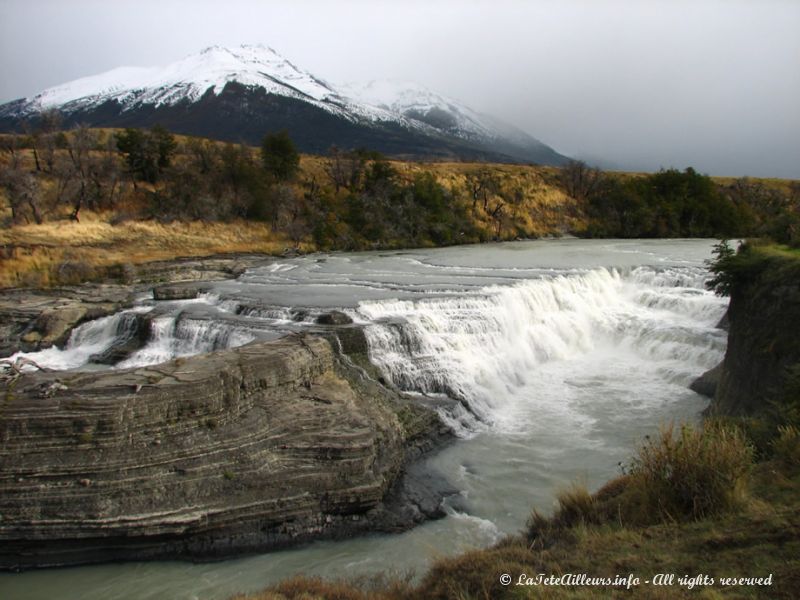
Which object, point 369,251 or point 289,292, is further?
point 369,251

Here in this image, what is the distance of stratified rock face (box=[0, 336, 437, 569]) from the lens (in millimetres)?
7867

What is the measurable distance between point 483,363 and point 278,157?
117 feet

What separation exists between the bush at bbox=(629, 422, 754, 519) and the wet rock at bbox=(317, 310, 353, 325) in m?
10.9

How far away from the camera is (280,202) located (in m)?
41.7

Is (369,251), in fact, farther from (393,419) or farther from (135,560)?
(135,560)

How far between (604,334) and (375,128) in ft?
529

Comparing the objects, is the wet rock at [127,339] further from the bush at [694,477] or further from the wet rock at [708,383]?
the wet rock at [708,383]

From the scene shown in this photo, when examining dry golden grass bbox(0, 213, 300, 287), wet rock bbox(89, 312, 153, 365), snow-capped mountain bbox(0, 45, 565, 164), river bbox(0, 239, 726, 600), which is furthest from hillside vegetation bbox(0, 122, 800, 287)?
snow-capped mountain bbox(0, 45, 565, 164)

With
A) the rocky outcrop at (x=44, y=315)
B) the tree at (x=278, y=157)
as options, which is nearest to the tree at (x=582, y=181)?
the tree at (x=278, y=157)

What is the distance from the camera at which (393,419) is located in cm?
1142

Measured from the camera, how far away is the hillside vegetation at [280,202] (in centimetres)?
3014

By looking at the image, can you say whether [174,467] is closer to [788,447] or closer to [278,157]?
[788,447]

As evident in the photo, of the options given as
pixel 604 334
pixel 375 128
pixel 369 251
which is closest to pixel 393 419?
pixel 604 334

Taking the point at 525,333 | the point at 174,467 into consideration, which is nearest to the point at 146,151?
the point at 525,333
